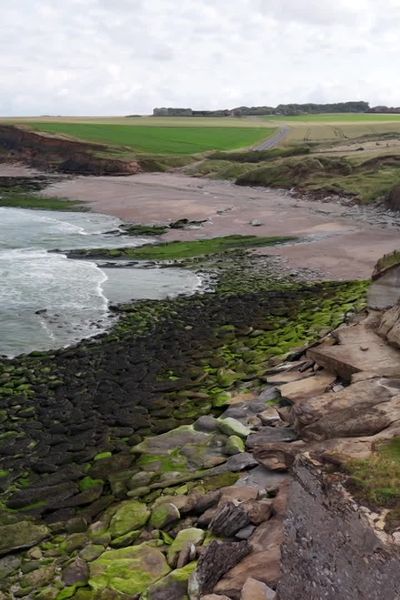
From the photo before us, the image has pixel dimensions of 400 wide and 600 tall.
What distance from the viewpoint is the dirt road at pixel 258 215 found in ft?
108

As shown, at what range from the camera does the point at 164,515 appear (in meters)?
9.73

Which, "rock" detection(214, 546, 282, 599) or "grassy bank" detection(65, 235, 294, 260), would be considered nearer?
"rock" detection(214, 546, 282, 599)

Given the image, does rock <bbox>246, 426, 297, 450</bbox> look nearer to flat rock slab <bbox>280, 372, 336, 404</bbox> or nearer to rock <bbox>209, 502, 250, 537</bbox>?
flat rock slab <bbox>280, 372, 336, 404</bbox>

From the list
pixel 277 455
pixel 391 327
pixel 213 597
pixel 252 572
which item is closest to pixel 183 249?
pixel 391 327

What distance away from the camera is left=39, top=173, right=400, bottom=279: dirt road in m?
33.0

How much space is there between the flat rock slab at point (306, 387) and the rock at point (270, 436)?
115 cm

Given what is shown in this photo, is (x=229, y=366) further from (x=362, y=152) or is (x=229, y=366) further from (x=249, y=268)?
(x=362, y=152)

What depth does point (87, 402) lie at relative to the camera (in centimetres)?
1564

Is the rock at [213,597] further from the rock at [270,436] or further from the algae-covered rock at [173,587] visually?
the rock at [270,436]

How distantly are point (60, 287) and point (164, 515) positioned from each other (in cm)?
1959

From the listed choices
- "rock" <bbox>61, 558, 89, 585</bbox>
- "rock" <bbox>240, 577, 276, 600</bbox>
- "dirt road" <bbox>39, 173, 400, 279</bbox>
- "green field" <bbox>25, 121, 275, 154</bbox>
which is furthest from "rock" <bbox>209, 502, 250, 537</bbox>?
"green field" <bbox>25, 121, 275, 154</bbox>

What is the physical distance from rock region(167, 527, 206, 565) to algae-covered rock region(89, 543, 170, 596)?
0.44ft

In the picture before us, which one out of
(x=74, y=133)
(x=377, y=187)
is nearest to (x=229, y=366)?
(x=377, y=187)

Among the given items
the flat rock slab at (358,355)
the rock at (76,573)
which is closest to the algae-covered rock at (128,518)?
the rock at (76,573)
